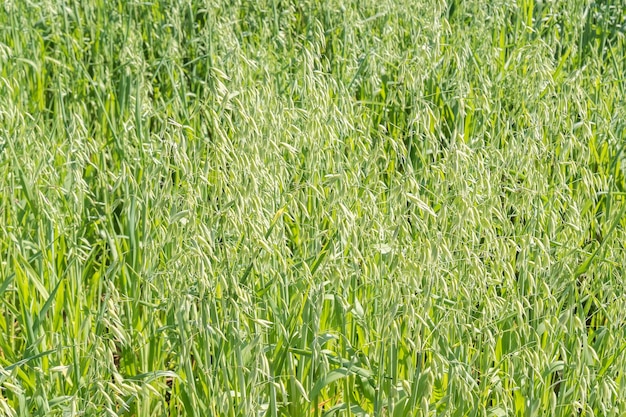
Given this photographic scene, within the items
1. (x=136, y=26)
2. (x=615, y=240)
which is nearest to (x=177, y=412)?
(x=615, y=240)

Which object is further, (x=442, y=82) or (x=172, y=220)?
(x=442, y=82)

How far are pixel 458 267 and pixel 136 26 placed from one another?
8.12 feet

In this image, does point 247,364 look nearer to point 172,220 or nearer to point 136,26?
point 172,220

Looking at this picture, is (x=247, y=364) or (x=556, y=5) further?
(x=556, y=5)

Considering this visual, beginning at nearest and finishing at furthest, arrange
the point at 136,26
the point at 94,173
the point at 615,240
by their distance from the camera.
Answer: the point at 615,240 → the point at 94,173 → the point at 136,26

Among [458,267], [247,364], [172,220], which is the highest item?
[172,220]

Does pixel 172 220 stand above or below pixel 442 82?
above

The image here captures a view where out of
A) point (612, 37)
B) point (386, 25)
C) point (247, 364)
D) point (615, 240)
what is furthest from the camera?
point (612, 37)

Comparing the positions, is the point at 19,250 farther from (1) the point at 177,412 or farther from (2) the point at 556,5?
(2) the point at 556,5

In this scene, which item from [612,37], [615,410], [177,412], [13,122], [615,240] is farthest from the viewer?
[612,37]

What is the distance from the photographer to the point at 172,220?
5.49ft

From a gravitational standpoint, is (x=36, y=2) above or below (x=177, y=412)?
above

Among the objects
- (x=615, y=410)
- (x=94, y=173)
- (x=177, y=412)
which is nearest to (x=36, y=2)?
(x=94, y=173)

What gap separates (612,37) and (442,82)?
90 cm
